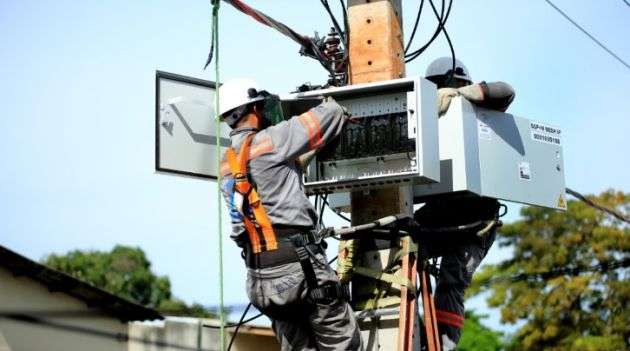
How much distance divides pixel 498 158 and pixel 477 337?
87.5 ft

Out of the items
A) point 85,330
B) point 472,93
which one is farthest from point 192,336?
point 472,93

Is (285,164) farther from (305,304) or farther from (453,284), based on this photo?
(453,284)

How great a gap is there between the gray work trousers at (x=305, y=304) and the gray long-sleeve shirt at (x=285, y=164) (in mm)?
228

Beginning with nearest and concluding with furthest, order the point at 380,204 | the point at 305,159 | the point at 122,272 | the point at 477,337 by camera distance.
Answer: the point at 305,159
the point at 380,204
the point at 477,337
the point at 122,272

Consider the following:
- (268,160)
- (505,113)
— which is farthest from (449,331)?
(268,160)

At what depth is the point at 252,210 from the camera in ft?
17.2

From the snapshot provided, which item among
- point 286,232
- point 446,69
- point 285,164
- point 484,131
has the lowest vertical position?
point 286,232

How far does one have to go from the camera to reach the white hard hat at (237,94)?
5.43m

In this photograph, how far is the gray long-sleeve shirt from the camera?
17.1 ft

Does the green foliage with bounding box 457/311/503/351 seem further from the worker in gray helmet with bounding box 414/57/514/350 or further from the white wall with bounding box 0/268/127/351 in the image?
the worker in gray helmet with bounding box 414/57/514/350

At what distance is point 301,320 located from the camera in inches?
209

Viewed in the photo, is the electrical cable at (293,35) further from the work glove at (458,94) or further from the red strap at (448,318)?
the red strap at (448,318)

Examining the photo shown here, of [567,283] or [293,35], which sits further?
[567,283]

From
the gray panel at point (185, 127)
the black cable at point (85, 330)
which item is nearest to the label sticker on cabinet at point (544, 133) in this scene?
the gray panel at point (185, 127)
